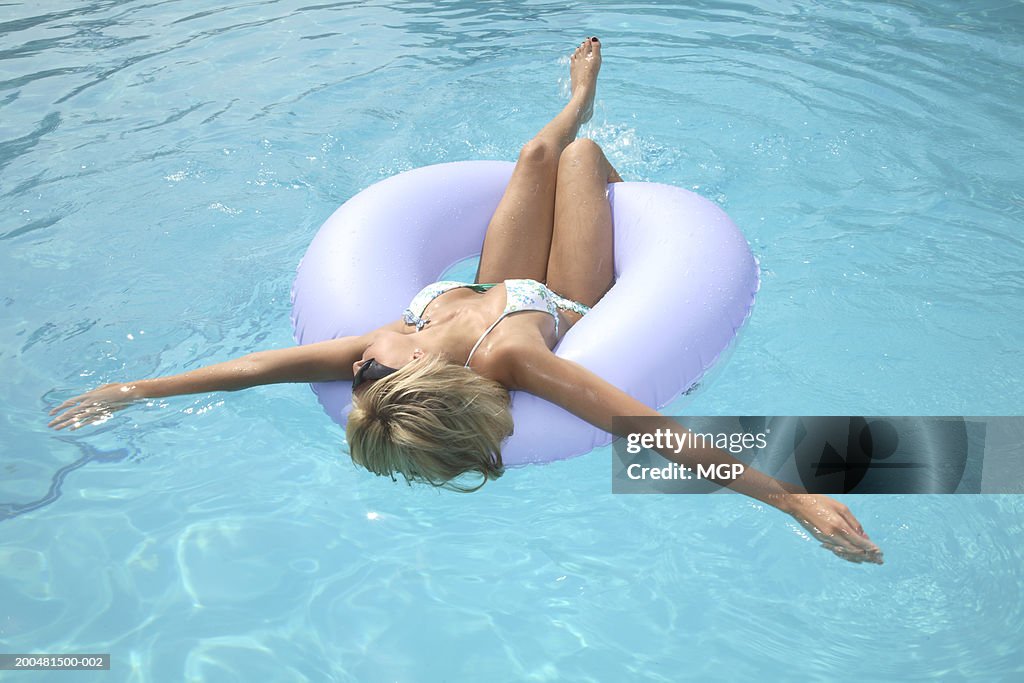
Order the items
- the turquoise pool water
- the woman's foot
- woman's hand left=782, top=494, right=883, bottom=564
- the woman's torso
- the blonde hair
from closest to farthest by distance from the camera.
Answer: woman's hand left=782, top=494, right=883, bottom=564 → the blonde hair → the turquoise pool water → the woman's torso → the woman's foot

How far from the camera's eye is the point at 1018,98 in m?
4.89

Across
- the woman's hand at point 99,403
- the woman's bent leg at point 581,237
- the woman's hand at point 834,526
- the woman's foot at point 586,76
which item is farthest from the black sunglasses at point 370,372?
the woman's foot at point 586,76

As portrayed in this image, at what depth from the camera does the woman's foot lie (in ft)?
12.8

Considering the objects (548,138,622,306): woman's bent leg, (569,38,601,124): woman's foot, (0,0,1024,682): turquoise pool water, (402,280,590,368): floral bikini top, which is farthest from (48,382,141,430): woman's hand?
(569,38,601,124): woman's foot

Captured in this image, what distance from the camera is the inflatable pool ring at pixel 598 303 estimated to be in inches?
99.1

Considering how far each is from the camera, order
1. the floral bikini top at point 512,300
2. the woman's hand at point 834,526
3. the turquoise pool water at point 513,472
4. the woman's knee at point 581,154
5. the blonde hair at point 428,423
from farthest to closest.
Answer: the woman's knee at point 581,154, the floral bikini top at point 512,300, the turquoise pool water at point 513,472, the blonde hair at point 428,423, the woman's hand at point 834,526

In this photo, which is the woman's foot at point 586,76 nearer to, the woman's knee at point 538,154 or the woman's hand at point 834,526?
the woman's knee at point 538,154

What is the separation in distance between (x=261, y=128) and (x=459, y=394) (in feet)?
10.9

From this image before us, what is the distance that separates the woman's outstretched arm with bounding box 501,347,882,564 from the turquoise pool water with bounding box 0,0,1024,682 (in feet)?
1.32

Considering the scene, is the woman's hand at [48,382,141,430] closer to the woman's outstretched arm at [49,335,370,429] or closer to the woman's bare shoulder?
the woman's outstretched arm at [49,335,370,429]

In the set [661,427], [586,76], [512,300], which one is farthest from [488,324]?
[586,76]

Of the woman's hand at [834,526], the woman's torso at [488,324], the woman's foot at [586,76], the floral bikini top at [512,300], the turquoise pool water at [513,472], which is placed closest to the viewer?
the woman's hand at [834,526]

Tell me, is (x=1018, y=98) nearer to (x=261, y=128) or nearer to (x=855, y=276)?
(x=855, y=276)

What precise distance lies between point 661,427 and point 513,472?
728mm
